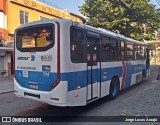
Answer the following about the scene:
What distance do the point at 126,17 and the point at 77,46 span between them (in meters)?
17.5

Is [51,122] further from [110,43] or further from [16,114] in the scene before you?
[110,43]

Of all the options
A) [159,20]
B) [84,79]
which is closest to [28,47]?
[84,79]

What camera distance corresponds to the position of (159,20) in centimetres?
2495

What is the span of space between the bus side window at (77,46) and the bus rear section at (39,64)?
502mm

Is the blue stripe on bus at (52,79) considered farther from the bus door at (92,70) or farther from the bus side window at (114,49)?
the bus side window at (114,49)

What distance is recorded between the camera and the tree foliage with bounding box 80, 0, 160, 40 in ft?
77.4

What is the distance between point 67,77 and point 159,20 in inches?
818

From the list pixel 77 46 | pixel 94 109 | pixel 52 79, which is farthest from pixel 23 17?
pixel 52 79

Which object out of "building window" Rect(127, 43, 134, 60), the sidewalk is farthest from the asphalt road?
the sidewalk

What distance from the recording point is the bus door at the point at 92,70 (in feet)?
26.4

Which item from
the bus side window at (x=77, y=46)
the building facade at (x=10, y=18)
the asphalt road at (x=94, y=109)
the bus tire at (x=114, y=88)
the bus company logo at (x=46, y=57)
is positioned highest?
the building facade at (x=10, y=18)

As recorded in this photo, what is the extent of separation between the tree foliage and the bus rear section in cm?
1669

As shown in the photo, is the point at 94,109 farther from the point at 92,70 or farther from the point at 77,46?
the point at 77,46

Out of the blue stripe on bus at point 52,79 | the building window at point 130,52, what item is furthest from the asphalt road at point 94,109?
the building window at point 130,52
